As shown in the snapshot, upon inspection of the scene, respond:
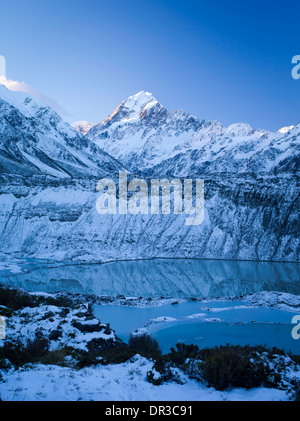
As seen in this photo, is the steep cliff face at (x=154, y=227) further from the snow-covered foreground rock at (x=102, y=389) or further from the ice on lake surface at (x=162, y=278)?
the snow-covered foreground rock at (x=102, y=389)

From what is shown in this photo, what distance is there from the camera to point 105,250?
49.3m

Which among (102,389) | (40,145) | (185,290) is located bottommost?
(102,389)

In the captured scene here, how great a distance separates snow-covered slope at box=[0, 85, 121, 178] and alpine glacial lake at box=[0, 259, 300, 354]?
71.0 meters

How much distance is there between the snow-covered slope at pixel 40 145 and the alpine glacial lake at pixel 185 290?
2797 inches

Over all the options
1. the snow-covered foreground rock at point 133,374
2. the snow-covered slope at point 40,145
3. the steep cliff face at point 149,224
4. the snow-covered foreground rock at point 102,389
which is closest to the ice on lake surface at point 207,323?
the snow-covered foreground rock at point 133,374

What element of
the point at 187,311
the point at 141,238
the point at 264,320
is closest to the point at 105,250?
the point at 141,238

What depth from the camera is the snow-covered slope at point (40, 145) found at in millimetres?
115625

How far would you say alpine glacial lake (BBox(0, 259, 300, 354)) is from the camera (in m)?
16.0

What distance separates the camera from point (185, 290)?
28109mm

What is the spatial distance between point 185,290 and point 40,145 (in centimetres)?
12680

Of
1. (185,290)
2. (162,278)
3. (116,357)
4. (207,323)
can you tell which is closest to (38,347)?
(116,357)

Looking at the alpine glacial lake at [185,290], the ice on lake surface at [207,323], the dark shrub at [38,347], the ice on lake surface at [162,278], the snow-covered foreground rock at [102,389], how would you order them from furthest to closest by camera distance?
the ice on lake surface at [162,278] → the alpine glacial lake at [185,290] → the ice on lake surface at [207,323] → the dark shrub at [38,347] → the snow-covered foreground rock at [102,389]

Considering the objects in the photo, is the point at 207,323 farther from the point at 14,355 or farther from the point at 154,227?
the point at 154,227

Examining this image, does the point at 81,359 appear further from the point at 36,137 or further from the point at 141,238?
the point at 36,137
